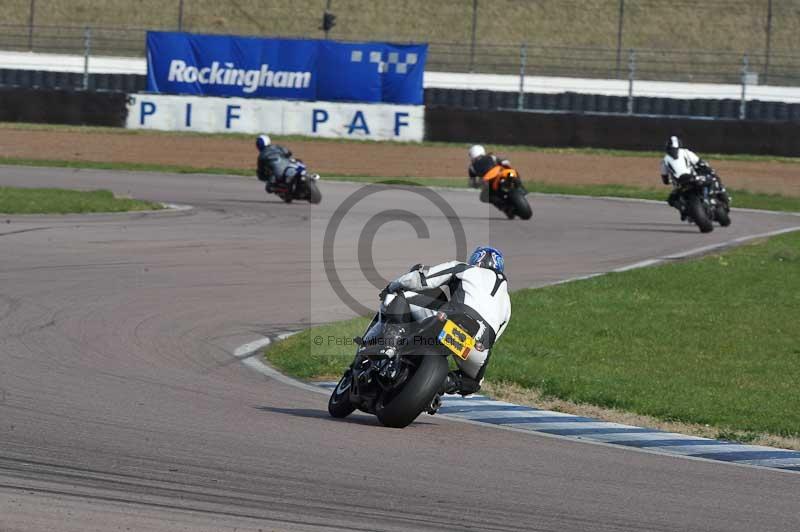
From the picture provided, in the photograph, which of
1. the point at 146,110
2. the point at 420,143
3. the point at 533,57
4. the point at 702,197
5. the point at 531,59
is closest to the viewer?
the point at 702,197

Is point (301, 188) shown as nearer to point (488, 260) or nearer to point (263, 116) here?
point (263, 116)

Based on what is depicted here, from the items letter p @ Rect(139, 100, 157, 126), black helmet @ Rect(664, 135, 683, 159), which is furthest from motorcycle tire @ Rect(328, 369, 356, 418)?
letter p @ Rect(139, 100, 157, 126)

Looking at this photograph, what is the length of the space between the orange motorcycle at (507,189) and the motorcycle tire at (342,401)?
15535 mm

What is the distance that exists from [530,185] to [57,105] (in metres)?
12.3

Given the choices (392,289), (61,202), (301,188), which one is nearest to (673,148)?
(301,188)

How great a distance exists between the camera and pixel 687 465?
8.16 meters

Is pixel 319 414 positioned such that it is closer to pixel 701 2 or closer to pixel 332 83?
pixel 332 83

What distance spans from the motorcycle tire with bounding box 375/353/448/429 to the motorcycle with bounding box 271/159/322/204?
1759 centimetres

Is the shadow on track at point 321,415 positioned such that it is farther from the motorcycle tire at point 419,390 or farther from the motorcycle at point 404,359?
the motorcycle tire at point 419,390

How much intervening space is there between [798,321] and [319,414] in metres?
6.84

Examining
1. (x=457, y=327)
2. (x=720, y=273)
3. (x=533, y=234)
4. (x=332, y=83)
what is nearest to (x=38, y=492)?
(x=457, y=327)

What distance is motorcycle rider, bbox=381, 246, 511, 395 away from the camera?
887 cm

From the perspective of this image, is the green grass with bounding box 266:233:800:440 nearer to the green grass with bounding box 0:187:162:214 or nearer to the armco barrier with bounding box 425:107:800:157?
the green grass with bounding box 0:187:162:214

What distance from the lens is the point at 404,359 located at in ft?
28.3
